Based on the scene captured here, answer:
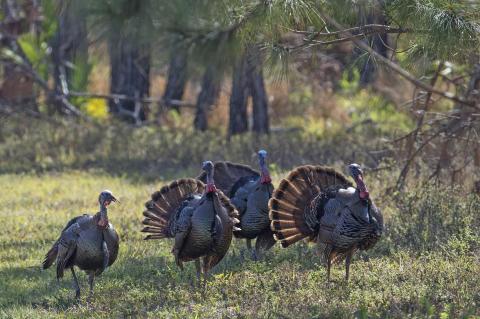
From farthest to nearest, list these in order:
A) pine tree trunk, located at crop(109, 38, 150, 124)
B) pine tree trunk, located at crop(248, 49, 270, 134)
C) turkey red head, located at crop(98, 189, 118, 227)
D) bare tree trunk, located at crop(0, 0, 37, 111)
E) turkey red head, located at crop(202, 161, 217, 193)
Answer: pine tree trunk, located at crop(109, 38, 150, 124) → bare tree trunk, located at crop(0, 0, 37, 111) → pine tree trunk, located at crop(248, 49, 270, 134) → turkey red head, located at crop(202, 161, 217, 193) → turkey red head, located at crop(98, 189, 118, 227)

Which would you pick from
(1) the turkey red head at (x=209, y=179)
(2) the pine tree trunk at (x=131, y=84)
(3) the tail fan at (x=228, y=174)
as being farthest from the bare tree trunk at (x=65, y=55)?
(1) the turkey red head at (x=209, y=179)

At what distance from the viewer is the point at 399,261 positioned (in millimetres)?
8266

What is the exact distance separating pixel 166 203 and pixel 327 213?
158 centimetres

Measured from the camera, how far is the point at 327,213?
7.68 m

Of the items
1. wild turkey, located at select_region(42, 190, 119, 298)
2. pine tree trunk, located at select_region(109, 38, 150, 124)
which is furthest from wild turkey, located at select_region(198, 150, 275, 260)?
pine tree trunk, located at select_region(109, 38, 150, 124)

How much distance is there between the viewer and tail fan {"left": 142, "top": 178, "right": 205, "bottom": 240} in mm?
8578

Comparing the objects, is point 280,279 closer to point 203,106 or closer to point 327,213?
point 327,213

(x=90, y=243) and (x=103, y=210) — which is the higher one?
(x=103, y=210)

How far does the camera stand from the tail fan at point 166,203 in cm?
858

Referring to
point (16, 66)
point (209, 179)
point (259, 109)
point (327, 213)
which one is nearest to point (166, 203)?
point (209, 179)

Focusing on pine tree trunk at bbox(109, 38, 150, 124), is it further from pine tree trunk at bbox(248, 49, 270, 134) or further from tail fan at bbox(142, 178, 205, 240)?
tail fan at bbox(142, 178, 205, 240)

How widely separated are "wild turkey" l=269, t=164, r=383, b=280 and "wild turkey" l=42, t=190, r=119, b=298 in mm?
1290

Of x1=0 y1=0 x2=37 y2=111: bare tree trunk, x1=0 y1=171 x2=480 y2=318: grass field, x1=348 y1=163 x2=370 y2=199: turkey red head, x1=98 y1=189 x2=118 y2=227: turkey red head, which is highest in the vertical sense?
x1=0 y1=0 x2=37 y2=111: bare tree trunk

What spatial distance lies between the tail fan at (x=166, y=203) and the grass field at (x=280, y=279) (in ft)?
1.09
